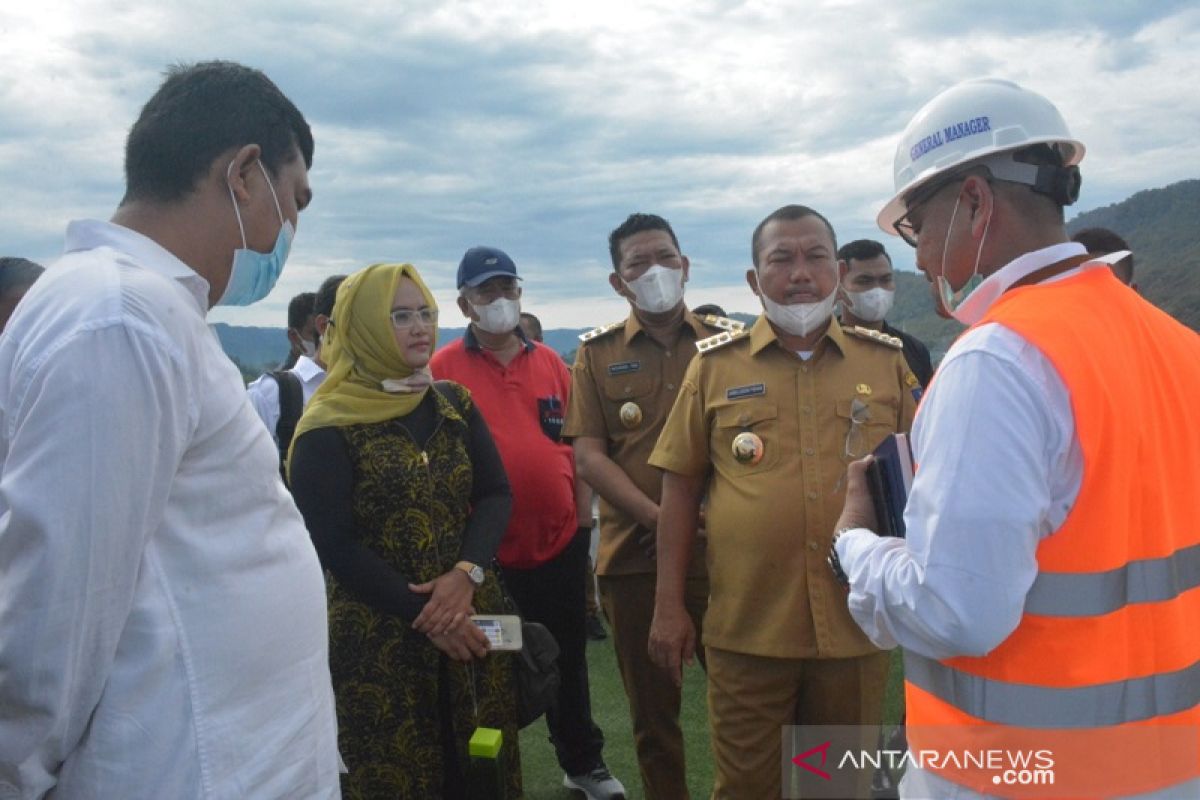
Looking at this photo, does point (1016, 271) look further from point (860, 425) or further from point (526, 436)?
point (526, 436)

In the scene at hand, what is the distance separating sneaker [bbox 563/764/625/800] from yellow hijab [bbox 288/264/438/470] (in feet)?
7.16

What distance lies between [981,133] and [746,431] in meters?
1.42

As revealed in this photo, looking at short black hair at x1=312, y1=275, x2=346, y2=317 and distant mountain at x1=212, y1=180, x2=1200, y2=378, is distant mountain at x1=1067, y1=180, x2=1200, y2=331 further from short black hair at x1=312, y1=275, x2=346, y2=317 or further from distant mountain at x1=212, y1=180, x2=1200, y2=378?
short black hair at x1=312, y1=275, x2=346, y2=317

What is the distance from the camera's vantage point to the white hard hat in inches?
71.9

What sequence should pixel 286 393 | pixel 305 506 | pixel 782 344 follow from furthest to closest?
pixel 286 393 < pixel 782 344 < pixel 305 506

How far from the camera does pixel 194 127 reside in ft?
5.76

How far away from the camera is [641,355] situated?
13.5 ft

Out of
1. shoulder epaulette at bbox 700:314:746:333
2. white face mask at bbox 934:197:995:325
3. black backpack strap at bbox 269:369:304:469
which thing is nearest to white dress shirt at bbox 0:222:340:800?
white face mask at bbox 934:197:995:325

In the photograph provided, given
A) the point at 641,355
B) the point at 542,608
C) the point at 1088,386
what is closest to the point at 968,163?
the point at 1088,386

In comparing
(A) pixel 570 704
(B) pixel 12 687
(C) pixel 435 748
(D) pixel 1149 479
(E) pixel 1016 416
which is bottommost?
(A) pixel 570 704

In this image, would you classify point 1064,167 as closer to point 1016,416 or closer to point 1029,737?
point 1016,416

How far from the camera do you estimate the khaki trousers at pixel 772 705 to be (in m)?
2.96

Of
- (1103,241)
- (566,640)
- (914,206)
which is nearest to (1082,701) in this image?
(914,206)

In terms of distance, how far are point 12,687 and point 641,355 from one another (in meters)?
2.98
